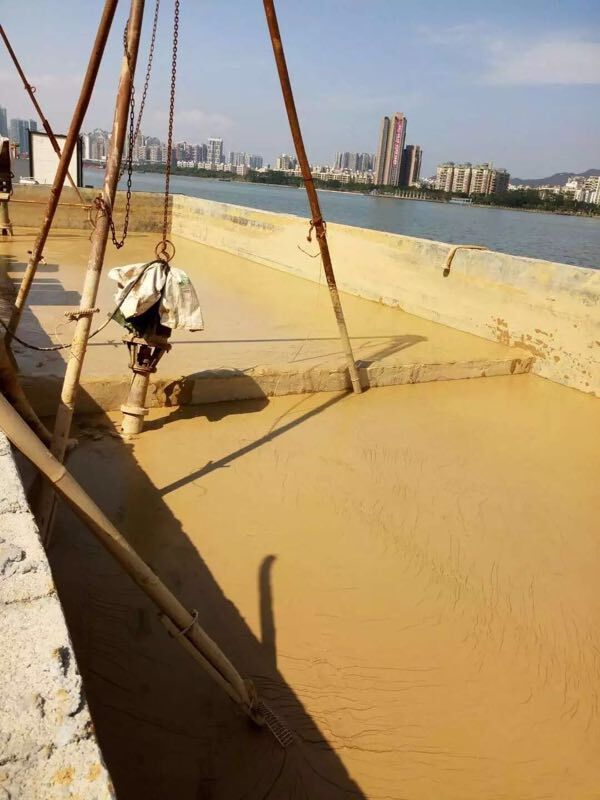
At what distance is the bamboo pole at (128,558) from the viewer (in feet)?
6.10

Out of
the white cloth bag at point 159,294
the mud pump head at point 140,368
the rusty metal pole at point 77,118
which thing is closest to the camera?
the rusty metal pole at point 77,118

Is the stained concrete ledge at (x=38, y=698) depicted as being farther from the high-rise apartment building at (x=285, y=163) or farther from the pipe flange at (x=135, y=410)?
the high-rise apartment building at (x=285, y=163)

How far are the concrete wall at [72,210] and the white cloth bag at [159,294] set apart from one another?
32.9 feet

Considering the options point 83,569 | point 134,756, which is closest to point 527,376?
point 83,569

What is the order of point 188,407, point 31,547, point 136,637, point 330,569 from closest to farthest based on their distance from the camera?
point 31,547
point 136,637
point 330,569
point 188,407

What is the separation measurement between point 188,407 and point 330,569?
2354mm

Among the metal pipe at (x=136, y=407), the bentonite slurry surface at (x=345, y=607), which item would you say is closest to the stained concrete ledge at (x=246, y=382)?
the bentonite slurry surface at (x=345, y=607)

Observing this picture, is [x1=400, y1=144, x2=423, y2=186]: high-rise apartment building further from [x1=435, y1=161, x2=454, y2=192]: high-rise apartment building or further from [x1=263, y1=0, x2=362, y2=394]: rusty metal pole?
[x1=263, y1=0, x2=362, y2=394]: rusty metal pole

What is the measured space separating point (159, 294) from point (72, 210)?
12178 mm

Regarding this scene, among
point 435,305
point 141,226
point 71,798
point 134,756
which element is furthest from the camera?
point 141,226

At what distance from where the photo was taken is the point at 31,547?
1.62 meters

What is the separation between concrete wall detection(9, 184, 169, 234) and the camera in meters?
13.9

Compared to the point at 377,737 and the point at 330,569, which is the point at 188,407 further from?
the point at 377,737

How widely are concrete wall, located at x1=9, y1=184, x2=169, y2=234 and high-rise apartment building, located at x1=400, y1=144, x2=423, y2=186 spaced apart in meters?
84.7
